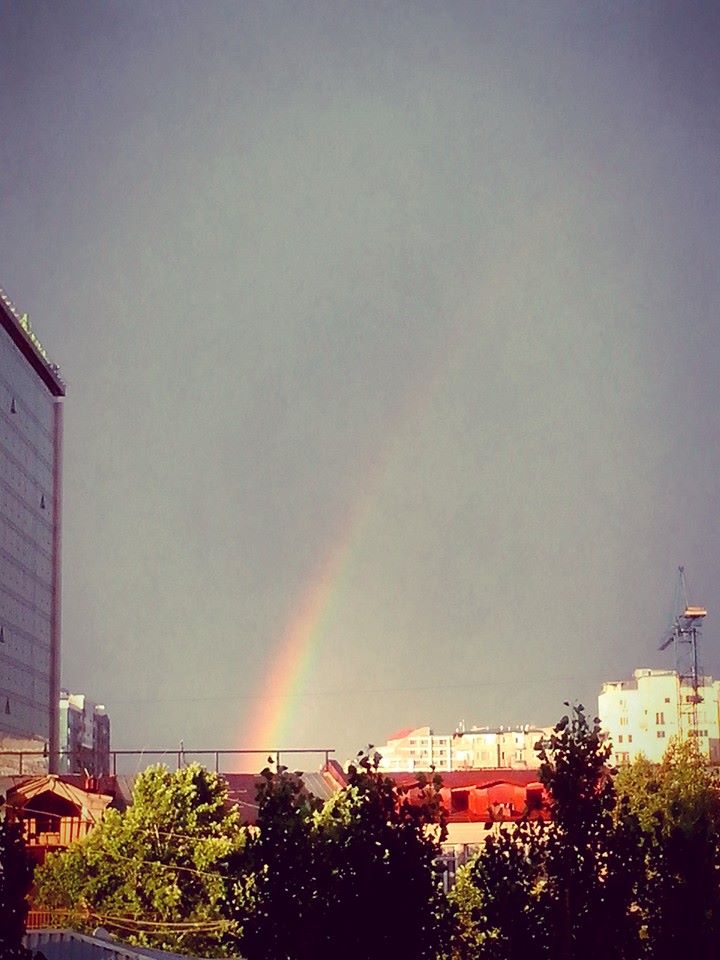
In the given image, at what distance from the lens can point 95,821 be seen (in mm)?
92188

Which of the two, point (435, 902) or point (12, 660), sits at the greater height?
point (12, 660)

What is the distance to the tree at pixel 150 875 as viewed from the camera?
71.8m

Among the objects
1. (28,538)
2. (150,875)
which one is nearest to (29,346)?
(28,538)

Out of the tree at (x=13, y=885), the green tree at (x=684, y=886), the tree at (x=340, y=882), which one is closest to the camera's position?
the tree at (x=340, y=882)

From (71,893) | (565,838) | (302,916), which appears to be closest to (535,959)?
(565,838)

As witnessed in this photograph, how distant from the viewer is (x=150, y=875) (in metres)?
74.6

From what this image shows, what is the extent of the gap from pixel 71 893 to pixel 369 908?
37.9 metres

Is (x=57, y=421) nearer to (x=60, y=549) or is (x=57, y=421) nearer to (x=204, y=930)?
(x=60, y=549)

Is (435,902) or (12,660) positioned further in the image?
(12,660)

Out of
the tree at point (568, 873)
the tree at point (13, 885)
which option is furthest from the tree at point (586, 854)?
the tree at point (13, 885)

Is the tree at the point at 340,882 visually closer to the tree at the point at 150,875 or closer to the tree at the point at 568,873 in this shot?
the tree at the point at 568,873

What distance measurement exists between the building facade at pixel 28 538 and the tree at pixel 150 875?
74.8 m

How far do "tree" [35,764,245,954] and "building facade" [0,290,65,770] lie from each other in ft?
245

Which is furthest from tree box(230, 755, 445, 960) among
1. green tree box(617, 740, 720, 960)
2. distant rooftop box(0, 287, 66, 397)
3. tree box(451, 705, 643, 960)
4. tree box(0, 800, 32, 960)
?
distant rooftop box(0, 287, 66, 397)
